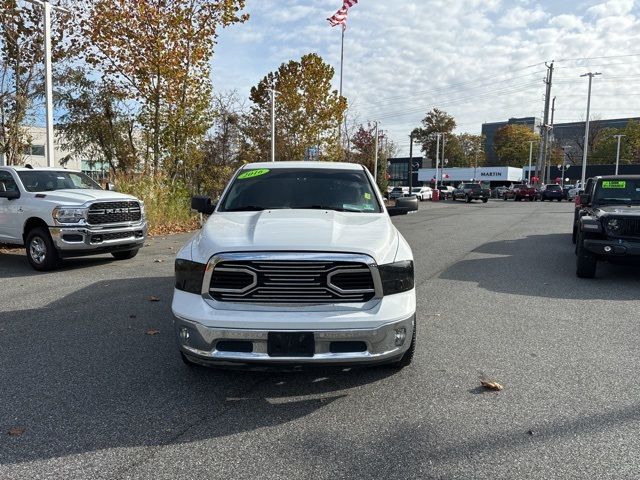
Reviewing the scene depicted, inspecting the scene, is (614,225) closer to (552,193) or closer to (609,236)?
(609,236)

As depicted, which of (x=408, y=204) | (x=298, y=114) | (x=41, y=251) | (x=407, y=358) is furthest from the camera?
(x=298, y=114)

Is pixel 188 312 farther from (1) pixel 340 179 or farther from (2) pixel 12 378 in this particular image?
(1) pixel 340 179

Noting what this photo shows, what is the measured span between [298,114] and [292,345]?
2569 centimetres

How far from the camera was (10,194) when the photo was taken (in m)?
9.37

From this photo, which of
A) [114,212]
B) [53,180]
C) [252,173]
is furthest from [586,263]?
[53,180]

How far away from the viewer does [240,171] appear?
558cm

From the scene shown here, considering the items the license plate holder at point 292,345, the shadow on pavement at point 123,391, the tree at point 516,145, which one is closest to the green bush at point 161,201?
the shadow on pavement at point 123,391

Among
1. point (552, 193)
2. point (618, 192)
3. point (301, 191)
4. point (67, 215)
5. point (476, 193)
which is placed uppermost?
point (618, 192)

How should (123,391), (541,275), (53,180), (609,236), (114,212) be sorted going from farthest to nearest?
1. (53,180)
2. (114,212)
3. (541,275)
4. (609,236)
5. (123,391)

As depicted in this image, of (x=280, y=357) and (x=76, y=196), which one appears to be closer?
(x=280, y=357)

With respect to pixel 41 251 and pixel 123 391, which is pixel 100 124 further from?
pixel 123 391

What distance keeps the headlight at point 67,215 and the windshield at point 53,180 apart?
126 centimetres

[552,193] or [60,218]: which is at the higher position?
[552,193]

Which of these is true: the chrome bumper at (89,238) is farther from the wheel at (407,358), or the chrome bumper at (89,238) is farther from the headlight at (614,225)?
the headlight at (614,225)
